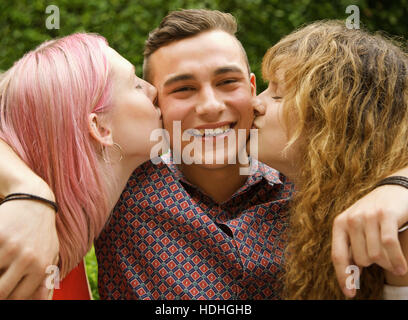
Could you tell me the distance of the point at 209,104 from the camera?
7.99 ft

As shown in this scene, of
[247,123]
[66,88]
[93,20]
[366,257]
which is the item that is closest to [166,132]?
[247,123]

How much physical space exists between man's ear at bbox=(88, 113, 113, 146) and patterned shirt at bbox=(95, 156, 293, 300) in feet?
1.03

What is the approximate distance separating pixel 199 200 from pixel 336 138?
72cm

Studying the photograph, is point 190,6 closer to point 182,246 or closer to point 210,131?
point 210,131

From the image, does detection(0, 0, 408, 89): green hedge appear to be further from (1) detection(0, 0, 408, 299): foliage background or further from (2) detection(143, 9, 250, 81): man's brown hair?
(2) detection(143, 9, 250, 81): man's brown hair

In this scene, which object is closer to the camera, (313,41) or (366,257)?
(366,257)

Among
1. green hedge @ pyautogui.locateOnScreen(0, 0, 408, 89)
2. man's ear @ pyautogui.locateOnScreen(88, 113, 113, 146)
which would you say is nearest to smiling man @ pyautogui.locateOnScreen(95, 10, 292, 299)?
man's ear @ pyautogui.locateOnScreen(88, 113, 113, 146)

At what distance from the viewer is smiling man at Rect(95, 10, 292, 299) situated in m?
2.33

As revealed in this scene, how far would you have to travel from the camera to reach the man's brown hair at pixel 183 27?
2535mm

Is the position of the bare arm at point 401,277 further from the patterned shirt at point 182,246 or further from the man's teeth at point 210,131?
the man's teeth at point 210,131

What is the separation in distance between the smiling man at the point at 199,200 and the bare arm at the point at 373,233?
55 cm

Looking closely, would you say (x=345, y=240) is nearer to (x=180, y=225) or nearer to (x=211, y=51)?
(x=180, y=225)

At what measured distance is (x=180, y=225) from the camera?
2373 millimetres
